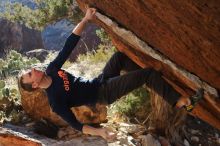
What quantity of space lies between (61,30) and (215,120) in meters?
48.0

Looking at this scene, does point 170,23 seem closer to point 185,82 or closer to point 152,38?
point 152,38

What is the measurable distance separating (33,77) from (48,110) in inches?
159

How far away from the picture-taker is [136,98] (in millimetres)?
10781

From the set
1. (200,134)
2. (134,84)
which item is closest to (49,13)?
(200,134)

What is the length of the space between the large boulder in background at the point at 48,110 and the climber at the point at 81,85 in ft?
10.7

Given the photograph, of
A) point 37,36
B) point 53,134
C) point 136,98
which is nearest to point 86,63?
point 136,98

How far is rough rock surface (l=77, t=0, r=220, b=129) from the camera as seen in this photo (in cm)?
511

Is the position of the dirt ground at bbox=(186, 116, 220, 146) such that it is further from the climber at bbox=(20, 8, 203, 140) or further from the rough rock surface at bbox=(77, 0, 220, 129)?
the climber at bbox=(20, 8, 203, 140)

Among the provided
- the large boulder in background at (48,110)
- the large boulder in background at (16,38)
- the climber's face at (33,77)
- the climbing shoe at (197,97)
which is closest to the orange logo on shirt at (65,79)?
the climber's face at (33,77)

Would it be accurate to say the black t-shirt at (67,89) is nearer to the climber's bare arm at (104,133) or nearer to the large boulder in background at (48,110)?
the climber's bare arm at (104,133)

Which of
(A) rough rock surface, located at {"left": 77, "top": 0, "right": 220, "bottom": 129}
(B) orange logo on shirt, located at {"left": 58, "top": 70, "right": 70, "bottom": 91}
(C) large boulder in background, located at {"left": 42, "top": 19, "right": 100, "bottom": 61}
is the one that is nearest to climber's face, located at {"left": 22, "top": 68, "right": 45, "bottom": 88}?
(B) orange logo on shirt, located at {"left": 58, "top": 70, "right": 70, "bottom": 91}

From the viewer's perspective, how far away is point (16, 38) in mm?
29625

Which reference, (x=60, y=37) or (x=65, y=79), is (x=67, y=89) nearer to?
(x=65, y=79)

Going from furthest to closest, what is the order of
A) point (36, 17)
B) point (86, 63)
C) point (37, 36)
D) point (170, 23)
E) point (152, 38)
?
point (37, 36) < point (86, 63) < point (36, 17) < point (152, 38) < point (170, 23)
